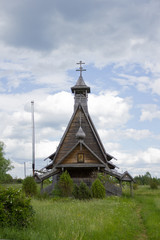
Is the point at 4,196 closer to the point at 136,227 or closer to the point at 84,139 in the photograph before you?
the point at 136,227

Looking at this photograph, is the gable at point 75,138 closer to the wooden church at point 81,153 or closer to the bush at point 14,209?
the wooden church at point 81,153

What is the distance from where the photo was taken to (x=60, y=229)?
9.44 metres

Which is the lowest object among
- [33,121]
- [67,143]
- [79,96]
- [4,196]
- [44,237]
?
[44,237]

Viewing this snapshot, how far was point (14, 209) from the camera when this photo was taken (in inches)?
388

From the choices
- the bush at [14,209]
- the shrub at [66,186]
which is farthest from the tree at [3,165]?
the bush at [14,209]

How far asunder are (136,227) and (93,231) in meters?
3.18

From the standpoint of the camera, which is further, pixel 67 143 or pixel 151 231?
pixel 67 143

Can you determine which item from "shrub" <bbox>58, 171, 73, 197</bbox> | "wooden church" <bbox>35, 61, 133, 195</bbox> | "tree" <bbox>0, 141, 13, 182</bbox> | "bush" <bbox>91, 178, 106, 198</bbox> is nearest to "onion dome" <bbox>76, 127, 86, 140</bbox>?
"wooden church" <bbox>35, 61, 133, 195</bbox>

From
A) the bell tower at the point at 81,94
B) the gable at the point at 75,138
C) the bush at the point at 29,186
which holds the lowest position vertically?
the bush at the point at 29,186

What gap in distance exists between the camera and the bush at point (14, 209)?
380 inches

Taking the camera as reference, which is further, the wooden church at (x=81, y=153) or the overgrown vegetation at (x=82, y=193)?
the wooden church at (x=81, y=153)

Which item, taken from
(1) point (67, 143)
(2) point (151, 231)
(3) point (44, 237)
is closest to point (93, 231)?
(3) point (44, 237)

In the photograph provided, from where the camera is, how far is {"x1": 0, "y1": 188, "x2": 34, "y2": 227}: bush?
9656 millimetres

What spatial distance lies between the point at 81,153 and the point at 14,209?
63.6 feet
